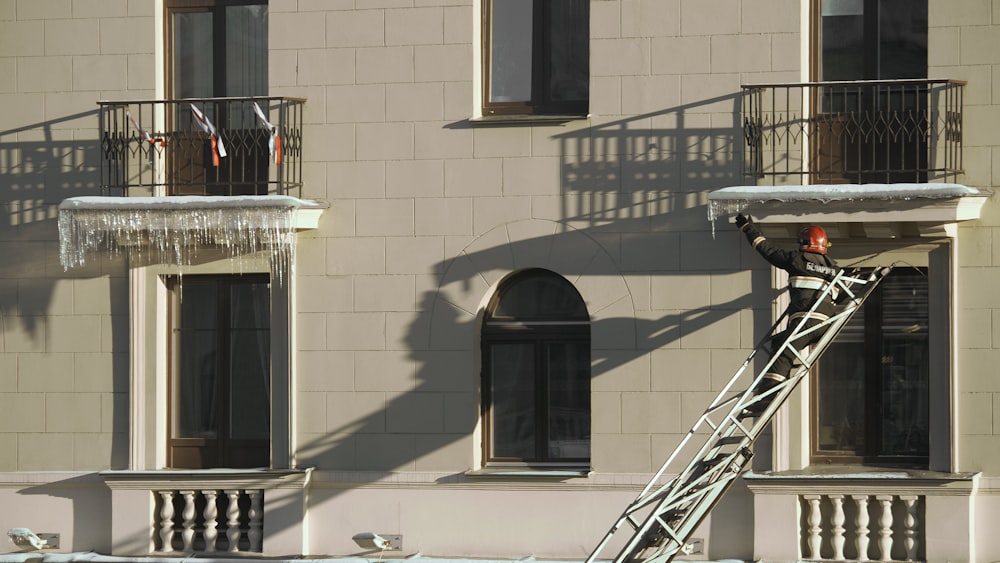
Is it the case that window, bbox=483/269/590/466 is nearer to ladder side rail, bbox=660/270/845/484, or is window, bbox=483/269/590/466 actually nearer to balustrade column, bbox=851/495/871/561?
balustrade column, bbox=851/495/871/561

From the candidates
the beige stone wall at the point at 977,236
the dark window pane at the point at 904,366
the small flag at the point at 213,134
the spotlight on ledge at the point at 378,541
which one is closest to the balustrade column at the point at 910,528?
the beige stone wall at the point at 977,236

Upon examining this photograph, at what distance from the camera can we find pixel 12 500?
18.2m

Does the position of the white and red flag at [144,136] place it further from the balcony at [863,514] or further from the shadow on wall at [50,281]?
the balcony at [863,514]

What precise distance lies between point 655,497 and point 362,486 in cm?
414

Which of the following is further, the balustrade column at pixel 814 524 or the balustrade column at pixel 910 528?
the balustrade column at pixel 814 524

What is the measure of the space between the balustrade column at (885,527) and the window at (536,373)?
10.1 ft

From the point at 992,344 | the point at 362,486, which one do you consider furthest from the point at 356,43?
the point at 992,344

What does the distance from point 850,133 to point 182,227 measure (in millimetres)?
6832

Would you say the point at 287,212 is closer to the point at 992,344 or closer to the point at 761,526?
the point at 761,526

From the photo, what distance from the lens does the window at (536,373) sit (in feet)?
58.4

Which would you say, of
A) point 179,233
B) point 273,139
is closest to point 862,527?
point 273,139

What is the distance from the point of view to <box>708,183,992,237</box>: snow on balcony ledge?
16.0 metres

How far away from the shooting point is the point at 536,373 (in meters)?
17.9

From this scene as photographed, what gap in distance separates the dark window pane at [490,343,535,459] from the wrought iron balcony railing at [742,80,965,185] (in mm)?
3067
